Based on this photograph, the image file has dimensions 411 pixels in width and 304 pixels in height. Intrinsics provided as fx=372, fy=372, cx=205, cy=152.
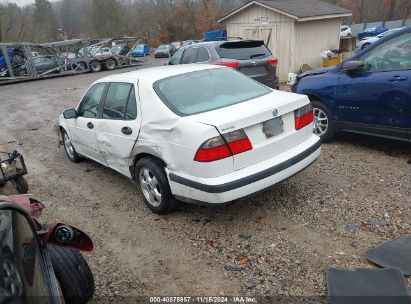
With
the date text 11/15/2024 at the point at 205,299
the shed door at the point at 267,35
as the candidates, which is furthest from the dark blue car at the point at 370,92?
Answer: the shed door at the point at 267,35

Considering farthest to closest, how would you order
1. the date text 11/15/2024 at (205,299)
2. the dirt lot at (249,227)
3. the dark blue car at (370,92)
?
the dark blue car at (370,92)
the dirt lot at (249,227)
the date text 11/15/2024 at (205,299)

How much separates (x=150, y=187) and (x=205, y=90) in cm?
123

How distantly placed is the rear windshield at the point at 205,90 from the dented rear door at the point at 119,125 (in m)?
0.41

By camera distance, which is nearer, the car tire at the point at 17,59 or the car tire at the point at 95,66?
the car tire at the point at 17,59

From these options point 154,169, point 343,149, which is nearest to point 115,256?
point 154,169

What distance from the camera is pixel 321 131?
6012 millimetres

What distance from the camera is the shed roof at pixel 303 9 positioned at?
13.1 metres

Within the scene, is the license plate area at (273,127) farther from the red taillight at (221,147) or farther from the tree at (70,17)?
the tree at (70,17)

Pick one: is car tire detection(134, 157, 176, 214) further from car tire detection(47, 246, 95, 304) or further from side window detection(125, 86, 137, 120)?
car tire detection(47, 246, 95, 304)

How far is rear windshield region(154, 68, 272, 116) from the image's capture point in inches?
149

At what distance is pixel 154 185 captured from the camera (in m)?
4.05

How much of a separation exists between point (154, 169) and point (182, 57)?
7.01 m

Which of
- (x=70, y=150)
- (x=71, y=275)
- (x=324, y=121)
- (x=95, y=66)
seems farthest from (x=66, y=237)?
(x=95, y=66)

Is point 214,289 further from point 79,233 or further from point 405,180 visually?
point 405,180
